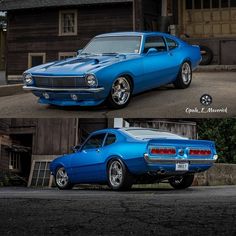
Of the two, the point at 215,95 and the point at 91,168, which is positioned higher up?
the point at 215,95

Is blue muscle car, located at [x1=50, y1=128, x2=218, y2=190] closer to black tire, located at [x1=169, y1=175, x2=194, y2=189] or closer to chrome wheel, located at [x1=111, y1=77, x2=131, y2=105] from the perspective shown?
black tire, located at [x1=169, y1=175, x2=194, y2=189]

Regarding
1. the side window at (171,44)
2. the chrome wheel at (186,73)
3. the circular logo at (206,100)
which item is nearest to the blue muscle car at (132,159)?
the circular logo at (206,100)

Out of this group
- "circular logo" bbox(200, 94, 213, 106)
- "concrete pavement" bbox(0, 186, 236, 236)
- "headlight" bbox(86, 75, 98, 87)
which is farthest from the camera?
"circular logo" bbox(200, 94, 213, 106)

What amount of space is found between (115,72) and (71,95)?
0.52 metres

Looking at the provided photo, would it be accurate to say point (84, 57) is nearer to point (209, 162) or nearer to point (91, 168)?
point (91, 168)

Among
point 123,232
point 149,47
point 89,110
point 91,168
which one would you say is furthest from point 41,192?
point 123,232

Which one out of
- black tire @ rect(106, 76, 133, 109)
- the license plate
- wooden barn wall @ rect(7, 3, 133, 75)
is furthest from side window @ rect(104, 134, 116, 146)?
wooden barn wall @ rect(7, 3, 133, 75)

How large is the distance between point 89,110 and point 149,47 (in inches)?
50.4

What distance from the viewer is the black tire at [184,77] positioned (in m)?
6.74

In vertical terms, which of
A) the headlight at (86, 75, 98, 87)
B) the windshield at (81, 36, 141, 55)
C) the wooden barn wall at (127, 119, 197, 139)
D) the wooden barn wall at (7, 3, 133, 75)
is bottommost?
the wooden barn wall at (127, 119, 197, 139)

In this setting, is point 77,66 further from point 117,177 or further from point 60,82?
point 117,177

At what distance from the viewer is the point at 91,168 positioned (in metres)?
6.93

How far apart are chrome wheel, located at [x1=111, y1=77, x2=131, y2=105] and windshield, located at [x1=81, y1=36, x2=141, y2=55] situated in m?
0.80

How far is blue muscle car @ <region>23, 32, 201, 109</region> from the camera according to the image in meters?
6.05
